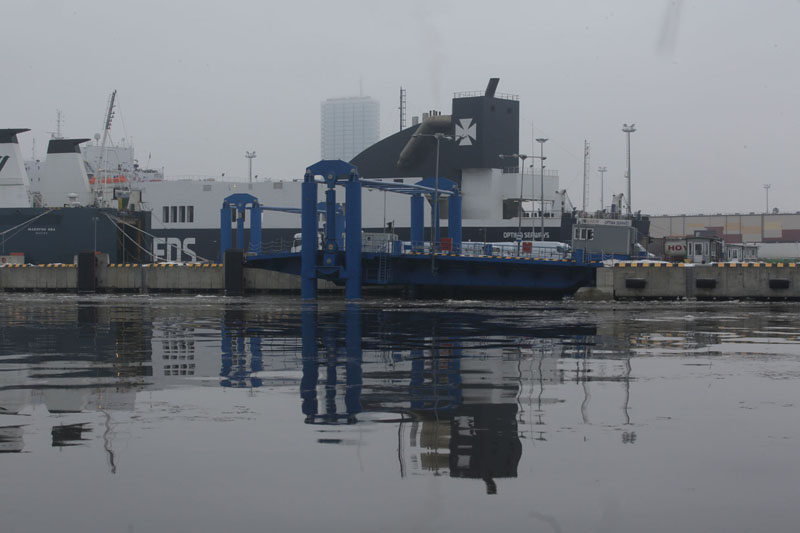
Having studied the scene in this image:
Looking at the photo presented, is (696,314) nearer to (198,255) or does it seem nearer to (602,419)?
(602,419)

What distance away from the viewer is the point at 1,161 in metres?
70.8

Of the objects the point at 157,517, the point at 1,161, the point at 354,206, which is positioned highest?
the point at 1,161

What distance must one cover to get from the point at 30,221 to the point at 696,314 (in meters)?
53.2

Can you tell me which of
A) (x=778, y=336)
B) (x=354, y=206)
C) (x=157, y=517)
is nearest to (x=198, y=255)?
(x=354, y=206)

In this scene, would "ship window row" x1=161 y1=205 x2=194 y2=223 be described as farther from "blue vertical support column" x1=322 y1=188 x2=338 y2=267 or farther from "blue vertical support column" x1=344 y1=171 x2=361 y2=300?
"blue vertical support column" x1=344 y1=171 x2=361 y2=300

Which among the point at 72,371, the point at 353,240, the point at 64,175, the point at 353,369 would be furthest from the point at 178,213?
the point at 353,369

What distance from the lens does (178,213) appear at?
85688 millimetres

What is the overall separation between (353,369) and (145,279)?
43913 mm

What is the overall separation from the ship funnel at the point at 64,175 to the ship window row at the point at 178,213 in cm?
967

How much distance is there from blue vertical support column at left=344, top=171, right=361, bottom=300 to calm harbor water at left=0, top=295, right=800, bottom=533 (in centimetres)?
2556

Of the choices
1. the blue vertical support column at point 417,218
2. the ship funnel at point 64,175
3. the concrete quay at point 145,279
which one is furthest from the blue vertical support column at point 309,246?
the ship funnel at point 64,175

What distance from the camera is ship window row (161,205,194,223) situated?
85.4m

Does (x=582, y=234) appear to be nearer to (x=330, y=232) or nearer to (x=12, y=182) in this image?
(x=330, y=232)

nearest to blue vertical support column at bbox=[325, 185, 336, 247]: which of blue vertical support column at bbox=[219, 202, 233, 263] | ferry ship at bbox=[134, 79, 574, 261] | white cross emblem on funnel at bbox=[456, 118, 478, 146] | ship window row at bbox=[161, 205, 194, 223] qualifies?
blue vertical support column at bbox=[219, 202, 233, 263]
